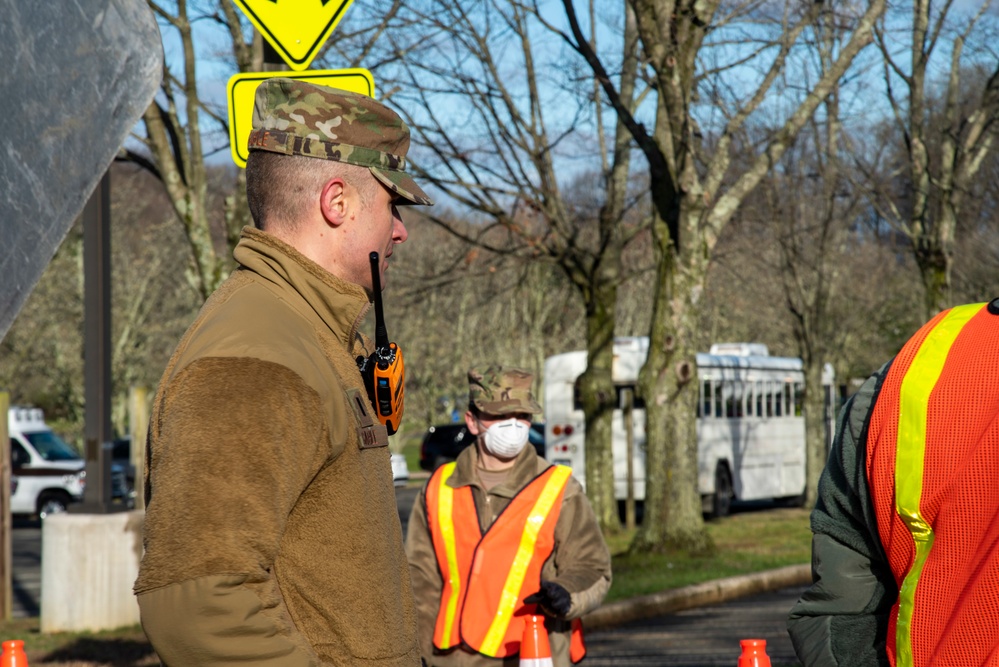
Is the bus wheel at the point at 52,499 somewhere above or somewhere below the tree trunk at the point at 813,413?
below

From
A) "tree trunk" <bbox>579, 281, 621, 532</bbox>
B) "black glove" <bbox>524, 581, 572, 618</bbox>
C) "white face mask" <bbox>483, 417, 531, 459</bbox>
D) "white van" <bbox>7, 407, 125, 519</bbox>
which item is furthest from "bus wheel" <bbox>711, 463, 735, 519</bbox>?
"black glove" <bbox>524, 581, 572, 618</bbox>

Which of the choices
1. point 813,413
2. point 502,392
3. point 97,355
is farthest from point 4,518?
point 813,413

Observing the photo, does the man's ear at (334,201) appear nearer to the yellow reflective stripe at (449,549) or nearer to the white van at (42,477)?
the yellow reflective stripe at (449,549)

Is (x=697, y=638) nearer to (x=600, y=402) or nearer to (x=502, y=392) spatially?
(x=502, y=392)

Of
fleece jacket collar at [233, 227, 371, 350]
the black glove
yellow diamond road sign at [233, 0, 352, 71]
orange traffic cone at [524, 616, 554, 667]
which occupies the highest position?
yellow diamond road sign at [233, 0, 352, 71]

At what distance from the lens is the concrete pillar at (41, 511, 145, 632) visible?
10656 mm

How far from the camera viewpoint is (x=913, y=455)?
7.05 feet

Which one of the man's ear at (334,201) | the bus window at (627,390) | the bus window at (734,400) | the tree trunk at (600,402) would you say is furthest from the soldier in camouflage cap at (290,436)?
the bus window at (734,400)

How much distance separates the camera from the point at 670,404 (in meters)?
14.7

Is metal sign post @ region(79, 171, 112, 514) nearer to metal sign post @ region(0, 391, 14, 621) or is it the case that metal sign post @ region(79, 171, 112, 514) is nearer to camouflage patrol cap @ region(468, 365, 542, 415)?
metal sign post @ region(0, 391, 14, 621)

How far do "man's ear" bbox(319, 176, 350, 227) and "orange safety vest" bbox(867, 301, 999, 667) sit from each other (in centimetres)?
100

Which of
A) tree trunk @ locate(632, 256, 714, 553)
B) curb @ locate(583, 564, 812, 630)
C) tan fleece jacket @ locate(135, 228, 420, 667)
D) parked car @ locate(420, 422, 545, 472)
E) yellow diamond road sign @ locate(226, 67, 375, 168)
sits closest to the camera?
tan fleece jacket @ locate(135, 228, 420, 667)

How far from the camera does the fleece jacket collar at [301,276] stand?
232cm

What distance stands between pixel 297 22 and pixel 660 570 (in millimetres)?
9456
